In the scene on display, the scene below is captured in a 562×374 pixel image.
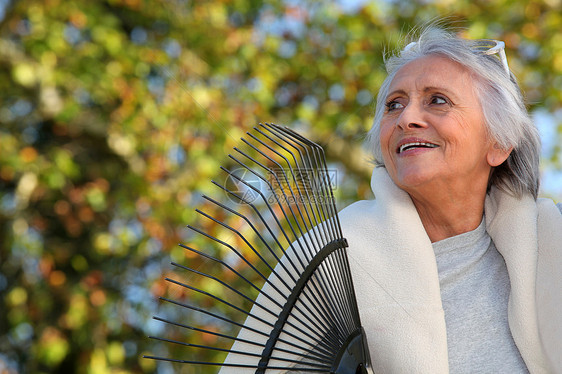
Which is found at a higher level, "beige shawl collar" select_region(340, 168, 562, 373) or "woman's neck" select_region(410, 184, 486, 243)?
"woman's neck" select_region(410, 184, 486, 243)

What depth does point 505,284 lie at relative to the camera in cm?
151

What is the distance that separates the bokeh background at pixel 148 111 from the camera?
3.76 meters

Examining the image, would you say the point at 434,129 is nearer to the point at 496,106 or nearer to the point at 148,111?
the point at 496,106

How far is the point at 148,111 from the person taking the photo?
3.80 m

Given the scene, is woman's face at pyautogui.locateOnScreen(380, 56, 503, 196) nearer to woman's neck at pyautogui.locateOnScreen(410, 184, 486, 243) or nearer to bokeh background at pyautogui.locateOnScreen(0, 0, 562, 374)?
woman's neck at pyautogui.locateOnScreen(410, 184, 486, 243)

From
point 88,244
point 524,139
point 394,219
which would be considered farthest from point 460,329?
point 88,244

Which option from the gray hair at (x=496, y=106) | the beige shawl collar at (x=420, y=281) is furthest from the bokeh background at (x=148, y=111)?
the beige shawl collar at (x=420, y=281)

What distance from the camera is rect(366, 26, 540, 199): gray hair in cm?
157

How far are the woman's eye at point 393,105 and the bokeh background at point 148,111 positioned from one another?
1.92 m

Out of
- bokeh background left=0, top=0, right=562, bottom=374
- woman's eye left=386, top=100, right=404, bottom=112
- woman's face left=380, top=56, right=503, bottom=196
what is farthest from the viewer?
bokeh background left=0, top=0, right=562, bottom=374

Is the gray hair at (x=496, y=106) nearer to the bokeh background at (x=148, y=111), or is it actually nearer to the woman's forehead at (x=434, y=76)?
the woman's forehead at (x=434, y=76)

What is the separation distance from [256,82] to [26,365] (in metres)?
2.35

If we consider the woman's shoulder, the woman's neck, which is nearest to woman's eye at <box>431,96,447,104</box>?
the woman's neck

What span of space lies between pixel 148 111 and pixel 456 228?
2556 mm
